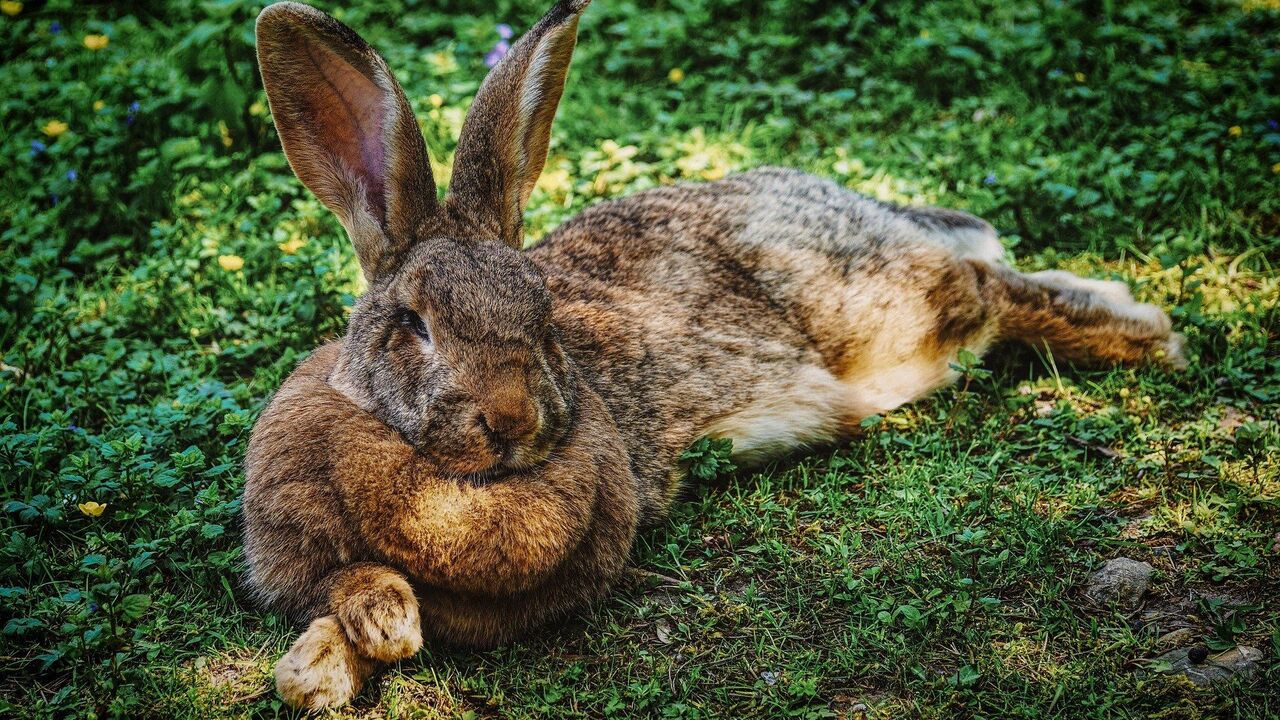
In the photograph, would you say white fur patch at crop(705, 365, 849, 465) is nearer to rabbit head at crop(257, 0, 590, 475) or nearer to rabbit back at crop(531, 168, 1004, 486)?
rabbit back at crop(531, 168, 1004, 486)

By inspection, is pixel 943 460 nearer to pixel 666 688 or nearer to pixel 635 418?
pixel 635 418

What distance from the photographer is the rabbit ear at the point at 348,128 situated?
3.50m

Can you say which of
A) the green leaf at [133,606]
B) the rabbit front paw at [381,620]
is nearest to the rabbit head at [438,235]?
the rabbit front paw at [381,620]

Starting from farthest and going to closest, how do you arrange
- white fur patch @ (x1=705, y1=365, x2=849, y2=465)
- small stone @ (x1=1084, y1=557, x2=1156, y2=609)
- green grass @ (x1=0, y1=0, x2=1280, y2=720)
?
white fur patch @ (x1=705, y1=365, x2=849, y2=465), small stone @ (x1=1084, y1=557, x2=1156, y2=609), green grass @ (x1=0, y1=0, x2=1280, y2=720)

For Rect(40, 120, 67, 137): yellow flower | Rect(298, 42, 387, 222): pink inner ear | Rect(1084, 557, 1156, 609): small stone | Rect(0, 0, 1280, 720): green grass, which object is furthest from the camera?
Rect(40, 120, 67, 137): yellow flower

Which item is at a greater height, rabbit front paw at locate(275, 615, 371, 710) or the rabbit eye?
the rabbit eye

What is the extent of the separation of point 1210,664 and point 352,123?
10.3ft

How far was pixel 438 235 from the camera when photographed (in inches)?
141

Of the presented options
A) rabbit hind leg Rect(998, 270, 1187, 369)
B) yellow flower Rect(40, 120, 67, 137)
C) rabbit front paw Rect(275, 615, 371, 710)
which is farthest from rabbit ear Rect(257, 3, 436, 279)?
yellow flower Rect(40, 120, 67, 137)

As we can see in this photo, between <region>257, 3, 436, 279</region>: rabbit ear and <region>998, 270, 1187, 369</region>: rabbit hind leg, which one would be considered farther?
<region>998, 270, 1187, 369</region>: rabbit hind leg

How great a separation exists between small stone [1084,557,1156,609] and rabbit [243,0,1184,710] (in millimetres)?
1135

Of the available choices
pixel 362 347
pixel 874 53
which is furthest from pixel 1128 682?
pixel 874 53

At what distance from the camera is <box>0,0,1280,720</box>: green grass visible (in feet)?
10.7

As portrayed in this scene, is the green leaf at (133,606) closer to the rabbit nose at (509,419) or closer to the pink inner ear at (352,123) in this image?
the rabbit nose at (509,419)
